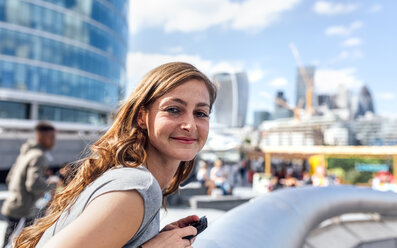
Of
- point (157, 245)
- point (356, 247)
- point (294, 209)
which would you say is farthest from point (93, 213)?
point (356, 247)

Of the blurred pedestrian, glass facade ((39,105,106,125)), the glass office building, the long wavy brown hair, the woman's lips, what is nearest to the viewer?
the long wavy brown hair

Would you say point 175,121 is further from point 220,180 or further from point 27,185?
point 220,180

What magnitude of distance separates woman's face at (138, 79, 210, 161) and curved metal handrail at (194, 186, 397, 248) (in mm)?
621

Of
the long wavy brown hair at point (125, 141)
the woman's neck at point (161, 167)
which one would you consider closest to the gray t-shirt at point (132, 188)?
the long wavy brown hair at point (125, 141)

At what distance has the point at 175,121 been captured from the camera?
50.2 inches

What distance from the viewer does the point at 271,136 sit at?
105 meters

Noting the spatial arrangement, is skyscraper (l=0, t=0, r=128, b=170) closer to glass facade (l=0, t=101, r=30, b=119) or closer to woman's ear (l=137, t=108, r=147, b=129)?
glass facade (l=0, t=101, r=30, b=119)

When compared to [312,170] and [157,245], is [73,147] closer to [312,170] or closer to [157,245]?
[312,170]

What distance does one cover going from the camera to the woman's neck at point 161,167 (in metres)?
1.31

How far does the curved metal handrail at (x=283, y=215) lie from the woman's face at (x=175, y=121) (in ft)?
2.04

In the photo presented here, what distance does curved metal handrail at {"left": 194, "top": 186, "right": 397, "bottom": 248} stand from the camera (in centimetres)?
181

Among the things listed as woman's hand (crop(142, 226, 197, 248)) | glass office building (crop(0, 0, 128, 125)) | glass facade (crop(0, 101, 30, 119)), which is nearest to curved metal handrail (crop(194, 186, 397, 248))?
woman's hand (crop(142, 226, 197, 248))

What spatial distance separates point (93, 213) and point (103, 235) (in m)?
0.07

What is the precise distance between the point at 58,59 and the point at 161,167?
3761 centimetres
